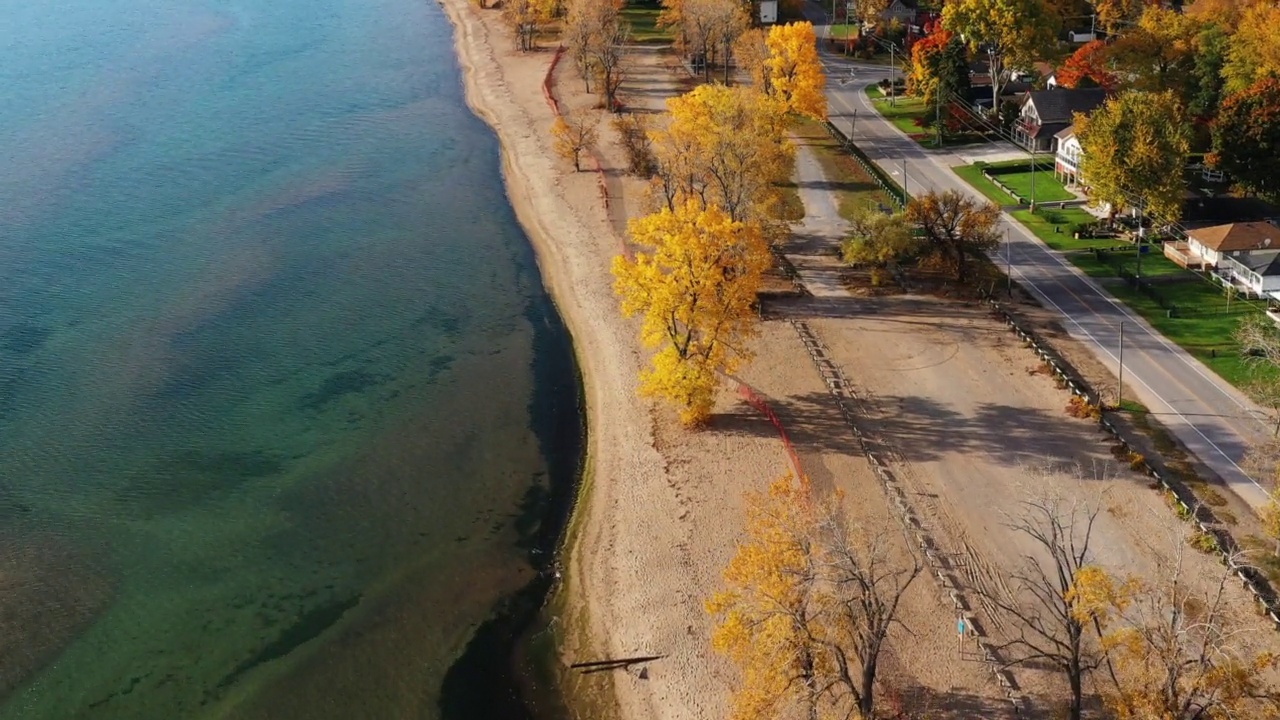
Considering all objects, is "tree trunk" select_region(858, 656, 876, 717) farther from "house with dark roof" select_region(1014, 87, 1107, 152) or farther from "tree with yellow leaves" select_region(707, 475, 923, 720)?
"house with dark roof" select_region(1014, 87, 1107, 152)


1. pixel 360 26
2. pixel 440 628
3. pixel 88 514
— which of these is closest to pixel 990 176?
pixel 440 628

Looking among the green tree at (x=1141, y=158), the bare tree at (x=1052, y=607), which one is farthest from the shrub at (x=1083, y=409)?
the green tree at (x=1141, y=158)

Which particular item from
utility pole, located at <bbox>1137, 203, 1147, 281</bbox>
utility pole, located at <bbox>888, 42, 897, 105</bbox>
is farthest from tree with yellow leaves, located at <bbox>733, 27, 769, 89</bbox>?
utility pole, located at <bbox>1137, 203, 1147, 281</bbox>

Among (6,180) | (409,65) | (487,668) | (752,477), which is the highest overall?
(409,65)

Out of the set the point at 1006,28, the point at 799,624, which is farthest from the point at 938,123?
the point at 799,624

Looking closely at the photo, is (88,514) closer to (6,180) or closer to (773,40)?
→ (6,180)

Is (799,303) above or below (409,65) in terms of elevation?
below

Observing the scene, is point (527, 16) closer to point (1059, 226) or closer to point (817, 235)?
point (817, 235)
